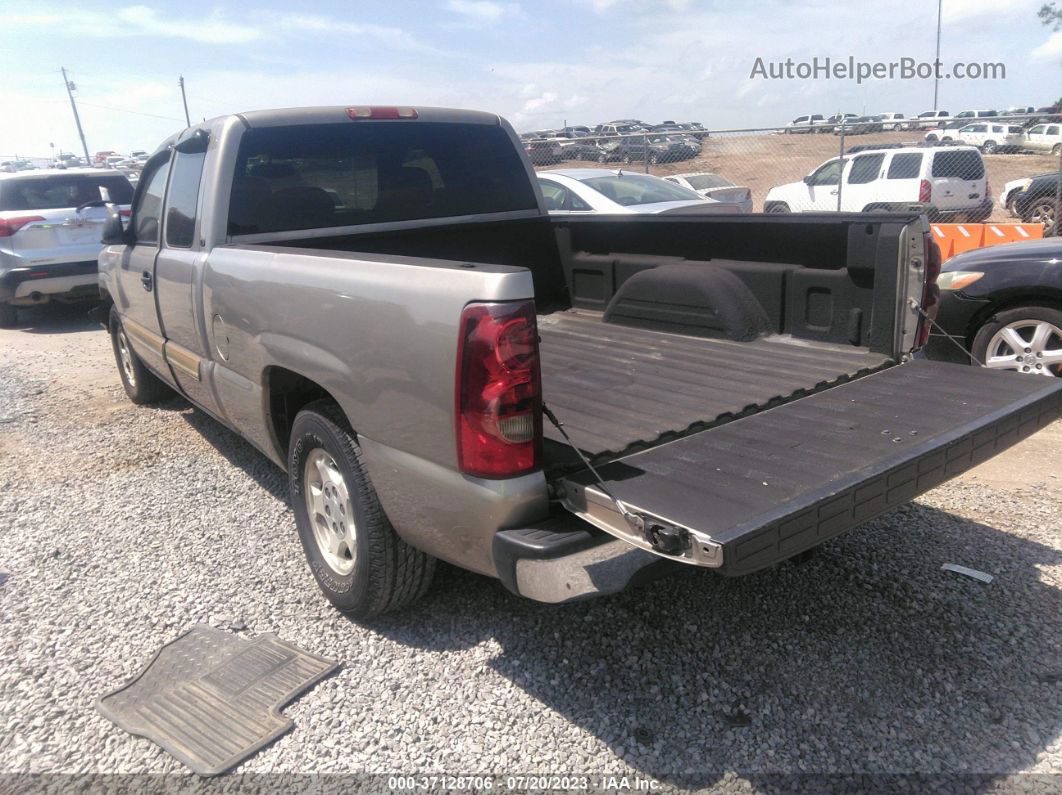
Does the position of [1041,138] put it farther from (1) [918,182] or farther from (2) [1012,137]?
(1) [918,182]

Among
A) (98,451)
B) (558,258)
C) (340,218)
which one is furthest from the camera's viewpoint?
(98,451)

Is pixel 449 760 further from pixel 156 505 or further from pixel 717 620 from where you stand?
pixel 156 505

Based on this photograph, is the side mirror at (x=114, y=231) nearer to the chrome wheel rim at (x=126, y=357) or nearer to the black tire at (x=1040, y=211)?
the chrome wheel rim at (x=126, y=357)

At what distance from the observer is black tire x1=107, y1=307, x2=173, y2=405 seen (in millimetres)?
6453

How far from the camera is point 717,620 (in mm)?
3299

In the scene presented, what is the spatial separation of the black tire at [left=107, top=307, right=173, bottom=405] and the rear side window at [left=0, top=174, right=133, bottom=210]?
189 inches

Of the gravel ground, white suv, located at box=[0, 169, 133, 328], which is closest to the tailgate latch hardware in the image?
the gravel ground

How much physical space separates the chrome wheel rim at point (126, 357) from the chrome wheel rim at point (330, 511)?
3603mm

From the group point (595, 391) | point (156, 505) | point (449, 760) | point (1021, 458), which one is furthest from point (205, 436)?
point (1021, 458)

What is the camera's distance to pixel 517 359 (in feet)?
7.89

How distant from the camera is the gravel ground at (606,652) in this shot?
8.65 ft

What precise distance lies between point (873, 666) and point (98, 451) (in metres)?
5.07

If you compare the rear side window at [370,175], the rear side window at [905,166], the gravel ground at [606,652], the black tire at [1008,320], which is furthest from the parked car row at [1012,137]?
the gravel ground at [606,652]

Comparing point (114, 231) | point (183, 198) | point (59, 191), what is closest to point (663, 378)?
point (183, 198)
